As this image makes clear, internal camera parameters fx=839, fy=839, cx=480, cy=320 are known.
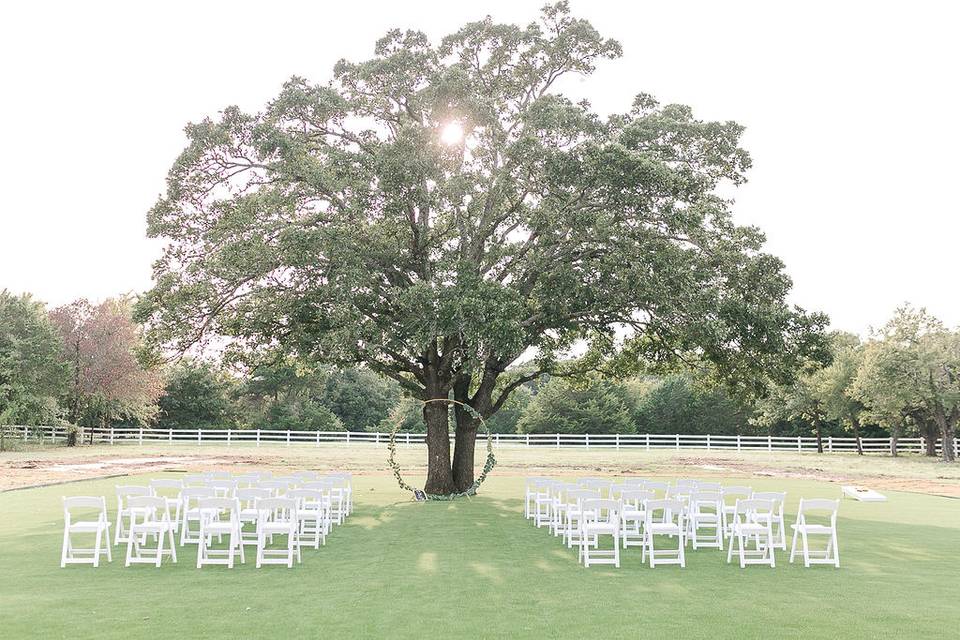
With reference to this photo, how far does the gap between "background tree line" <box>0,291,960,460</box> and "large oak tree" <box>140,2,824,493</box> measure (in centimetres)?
345

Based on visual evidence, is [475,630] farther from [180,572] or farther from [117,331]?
[117,331]

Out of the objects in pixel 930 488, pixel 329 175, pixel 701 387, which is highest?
pixel 329 175

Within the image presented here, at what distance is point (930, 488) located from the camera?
86.1 ft

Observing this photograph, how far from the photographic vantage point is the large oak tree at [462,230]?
1859 centimetres

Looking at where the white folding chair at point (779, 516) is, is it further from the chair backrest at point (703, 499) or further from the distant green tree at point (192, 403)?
the distant green tree at point (192, 403)

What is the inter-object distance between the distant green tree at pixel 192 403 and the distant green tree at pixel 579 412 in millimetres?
20941

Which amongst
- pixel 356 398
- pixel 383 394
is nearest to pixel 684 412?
pixel 383 394

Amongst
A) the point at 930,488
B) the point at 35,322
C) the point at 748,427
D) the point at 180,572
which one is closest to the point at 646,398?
the point at 748,427

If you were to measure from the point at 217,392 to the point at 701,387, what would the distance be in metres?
41.3

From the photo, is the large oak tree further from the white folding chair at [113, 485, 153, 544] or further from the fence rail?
the fence rail

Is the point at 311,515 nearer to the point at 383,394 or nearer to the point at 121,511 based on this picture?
the point at 121,511

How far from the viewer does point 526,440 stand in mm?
53094

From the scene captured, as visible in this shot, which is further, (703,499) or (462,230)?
(462,230)

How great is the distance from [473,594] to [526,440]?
44.7 m
